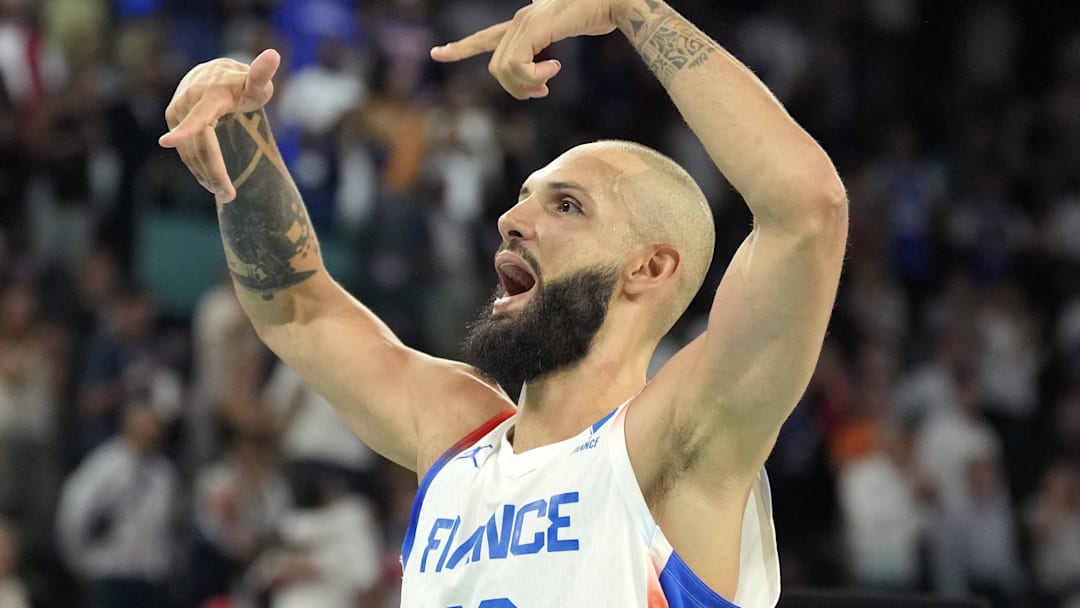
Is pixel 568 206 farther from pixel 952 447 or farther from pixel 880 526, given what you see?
pixel 952 447

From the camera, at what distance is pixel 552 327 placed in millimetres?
3855

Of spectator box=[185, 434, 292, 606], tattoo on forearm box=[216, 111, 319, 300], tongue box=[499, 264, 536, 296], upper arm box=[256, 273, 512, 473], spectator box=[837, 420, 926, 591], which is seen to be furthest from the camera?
spectator box=[837, 420, 926, 591]

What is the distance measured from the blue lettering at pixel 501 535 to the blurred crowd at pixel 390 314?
16.6 feet

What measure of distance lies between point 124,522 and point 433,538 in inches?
220

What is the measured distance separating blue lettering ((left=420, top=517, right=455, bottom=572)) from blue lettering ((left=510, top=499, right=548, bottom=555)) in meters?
0.24

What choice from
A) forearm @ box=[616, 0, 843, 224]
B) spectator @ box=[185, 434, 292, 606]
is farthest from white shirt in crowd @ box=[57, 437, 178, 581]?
forearm @ box=[616, 0, 843, 224]

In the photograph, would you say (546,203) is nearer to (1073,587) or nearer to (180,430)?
(180,430)

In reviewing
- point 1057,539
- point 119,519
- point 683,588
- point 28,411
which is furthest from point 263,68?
point 1057,539

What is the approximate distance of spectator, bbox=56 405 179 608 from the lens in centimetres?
886

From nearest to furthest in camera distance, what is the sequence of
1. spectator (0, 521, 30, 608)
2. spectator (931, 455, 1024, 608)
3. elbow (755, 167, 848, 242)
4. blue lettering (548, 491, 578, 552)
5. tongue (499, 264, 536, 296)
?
elbow (755, 167, 848, 242) → blue lettering (548, 491, 578, 552) → tongue (499, 264, 536, 296) → spectator (0, 521, 30, 608) → spectator (931, 455, 1024, 608)

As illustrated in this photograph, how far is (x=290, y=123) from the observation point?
10.9 meters

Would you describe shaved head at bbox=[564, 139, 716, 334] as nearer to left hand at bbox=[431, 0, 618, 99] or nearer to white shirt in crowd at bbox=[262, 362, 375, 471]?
left hand at bbox=[431, 0, 618, 99]

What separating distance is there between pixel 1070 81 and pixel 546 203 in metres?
13.8

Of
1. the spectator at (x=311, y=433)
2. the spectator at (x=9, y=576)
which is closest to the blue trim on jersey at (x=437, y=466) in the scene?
the spectator at (x=311, y=433)
